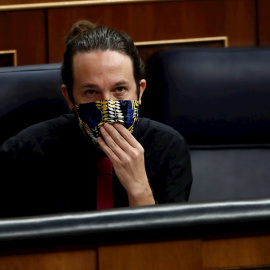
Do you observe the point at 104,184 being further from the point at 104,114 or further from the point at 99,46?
the point at 99,46

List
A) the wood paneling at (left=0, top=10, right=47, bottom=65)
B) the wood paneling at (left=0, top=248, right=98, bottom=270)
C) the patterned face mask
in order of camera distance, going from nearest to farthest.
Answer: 1. the wood paneling at (left=0, top=248, right=98, bottom=270)
2. the patterned face mask
3. the wood paneling at (left=0, top=10, right=47, bottom=65)

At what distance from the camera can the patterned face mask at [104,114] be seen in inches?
33.7

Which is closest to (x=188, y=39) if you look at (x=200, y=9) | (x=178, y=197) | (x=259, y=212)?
(x=200, y=9)

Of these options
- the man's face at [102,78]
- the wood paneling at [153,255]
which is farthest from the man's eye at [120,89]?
the wood paneling at [153,255]

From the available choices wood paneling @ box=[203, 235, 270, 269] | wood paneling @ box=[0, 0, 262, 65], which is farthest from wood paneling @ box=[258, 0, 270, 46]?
wood paneling @ box=[203, 235, 270, 269]

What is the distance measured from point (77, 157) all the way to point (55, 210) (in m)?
0.11

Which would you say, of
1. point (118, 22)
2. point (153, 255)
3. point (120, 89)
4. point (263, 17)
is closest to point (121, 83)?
point (120, 89)

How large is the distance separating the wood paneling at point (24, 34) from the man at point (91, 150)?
0.57 meters

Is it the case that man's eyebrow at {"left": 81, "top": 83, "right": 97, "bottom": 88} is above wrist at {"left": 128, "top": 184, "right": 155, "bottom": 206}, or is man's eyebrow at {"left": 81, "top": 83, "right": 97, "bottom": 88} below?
above

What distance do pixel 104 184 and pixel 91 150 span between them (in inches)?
2.9

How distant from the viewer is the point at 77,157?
0.98 meters

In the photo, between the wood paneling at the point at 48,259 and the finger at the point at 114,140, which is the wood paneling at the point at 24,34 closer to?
the finger at the point at 114,140

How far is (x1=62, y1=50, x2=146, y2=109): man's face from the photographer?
2.93 feet

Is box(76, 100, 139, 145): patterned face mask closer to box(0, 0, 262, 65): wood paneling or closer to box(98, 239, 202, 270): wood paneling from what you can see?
box(98, 239, 202, 270): wood paneling
